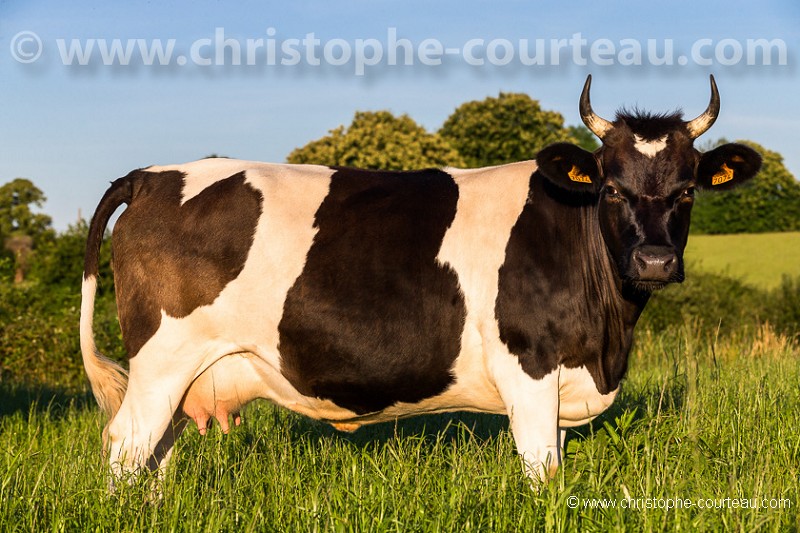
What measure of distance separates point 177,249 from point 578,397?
290 centimetres

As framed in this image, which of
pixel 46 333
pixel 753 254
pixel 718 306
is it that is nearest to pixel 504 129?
pixel 753 254

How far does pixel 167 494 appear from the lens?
16.3 feet

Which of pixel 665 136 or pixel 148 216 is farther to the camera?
pixel 148 216

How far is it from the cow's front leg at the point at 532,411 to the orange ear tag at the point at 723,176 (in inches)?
70.5

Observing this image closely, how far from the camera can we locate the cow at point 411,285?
5695 mm

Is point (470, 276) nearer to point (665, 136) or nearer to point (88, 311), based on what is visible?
point (665, 136)

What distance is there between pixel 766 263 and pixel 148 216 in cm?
4546

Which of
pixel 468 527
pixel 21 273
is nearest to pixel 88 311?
pixel 468 527

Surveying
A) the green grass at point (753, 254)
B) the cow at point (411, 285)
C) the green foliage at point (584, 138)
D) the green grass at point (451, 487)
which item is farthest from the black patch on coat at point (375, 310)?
the green foliage at point (584, 138)

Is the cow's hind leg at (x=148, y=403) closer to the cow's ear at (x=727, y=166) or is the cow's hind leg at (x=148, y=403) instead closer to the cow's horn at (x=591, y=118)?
the cow's horn at (x=591, y=118)

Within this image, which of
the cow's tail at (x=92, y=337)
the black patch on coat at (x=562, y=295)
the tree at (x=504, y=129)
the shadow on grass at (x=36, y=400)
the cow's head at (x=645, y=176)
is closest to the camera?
the cow's head at (x=645, y=176)

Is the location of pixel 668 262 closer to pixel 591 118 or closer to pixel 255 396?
pixel 591 118

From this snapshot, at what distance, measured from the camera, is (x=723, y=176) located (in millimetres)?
6168

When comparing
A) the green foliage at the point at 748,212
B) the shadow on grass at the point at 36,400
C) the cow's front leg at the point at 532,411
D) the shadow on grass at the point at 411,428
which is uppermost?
the green foliage at the point at 748,212
